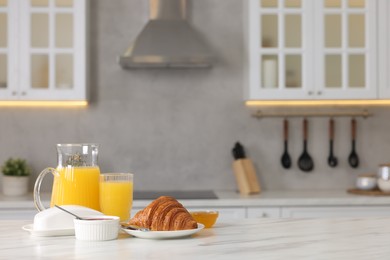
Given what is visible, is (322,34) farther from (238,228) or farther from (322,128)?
(238,228)

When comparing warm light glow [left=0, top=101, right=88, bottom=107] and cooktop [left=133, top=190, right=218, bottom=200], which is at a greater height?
warm light glow [left=0, top=101, right=88, bottom=107]

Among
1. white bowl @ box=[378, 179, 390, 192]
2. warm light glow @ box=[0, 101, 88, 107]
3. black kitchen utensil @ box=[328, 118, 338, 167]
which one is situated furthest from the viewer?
black kitchen utensil @ box=[328, 118, 338, 167]

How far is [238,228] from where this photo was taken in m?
1.91

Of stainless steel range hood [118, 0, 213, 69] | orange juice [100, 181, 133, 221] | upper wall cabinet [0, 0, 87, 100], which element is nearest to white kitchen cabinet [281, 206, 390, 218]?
stainless steel range hood [118, 0, 213, 69]

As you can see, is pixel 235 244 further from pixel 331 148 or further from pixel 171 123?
pixel 331 148

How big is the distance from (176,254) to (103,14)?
10.1 feet

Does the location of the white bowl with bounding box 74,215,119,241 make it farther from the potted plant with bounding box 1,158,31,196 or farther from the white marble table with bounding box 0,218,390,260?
the potted plant with bounding box 1,158,31,196

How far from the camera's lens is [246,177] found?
13.4 ft

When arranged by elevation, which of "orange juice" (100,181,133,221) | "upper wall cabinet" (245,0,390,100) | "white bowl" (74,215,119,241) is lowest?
"white bowl" (74,215,119,241)

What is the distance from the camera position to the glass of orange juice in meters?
1.85

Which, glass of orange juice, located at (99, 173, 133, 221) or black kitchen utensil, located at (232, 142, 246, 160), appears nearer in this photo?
glass of orange juice, located at (99, 173, 133, 221)

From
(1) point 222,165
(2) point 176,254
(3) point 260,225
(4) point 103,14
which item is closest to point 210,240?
(2) point 176,254

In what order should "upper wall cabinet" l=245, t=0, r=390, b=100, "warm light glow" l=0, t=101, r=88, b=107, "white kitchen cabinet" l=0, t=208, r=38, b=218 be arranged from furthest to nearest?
1. "warm light glow" l=0, t=101, r=88, b=107
2. "upper wall cabinet" l=245, t=0, r=390, b=100
3. "white kitchen cabinet" l=0, t=208, r=38, b=218

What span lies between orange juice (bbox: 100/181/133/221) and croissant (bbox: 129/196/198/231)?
0.42 ft
